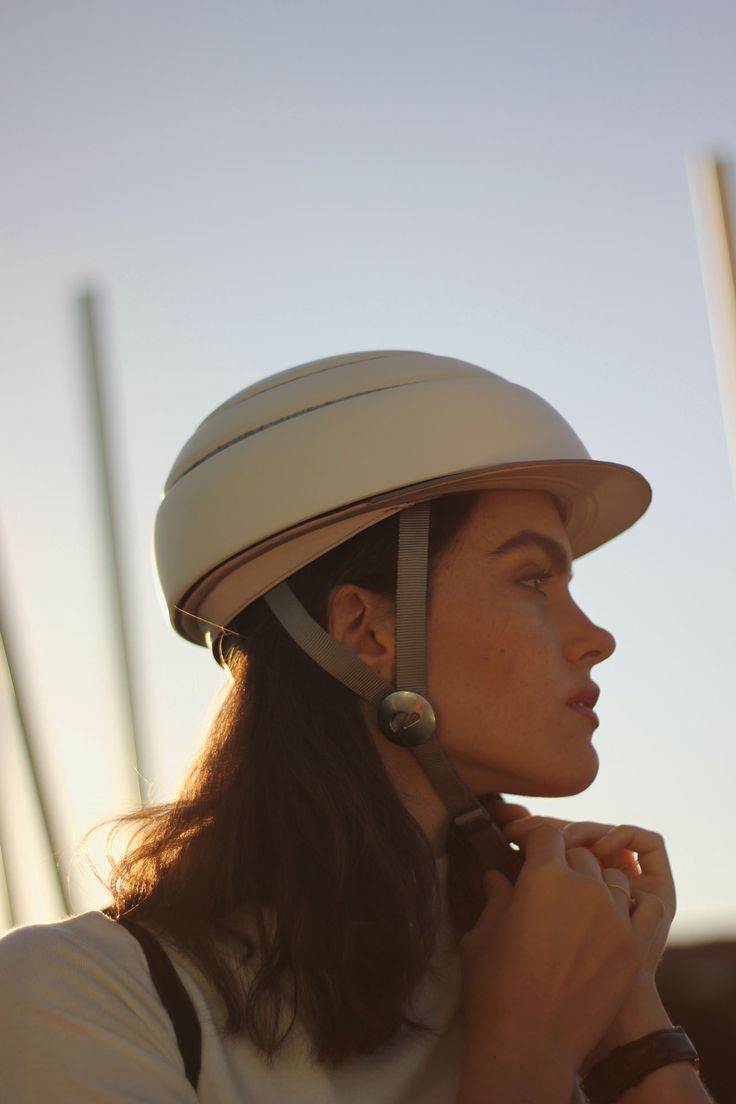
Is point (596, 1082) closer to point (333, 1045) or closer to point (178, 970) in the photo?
point (333, 1045)

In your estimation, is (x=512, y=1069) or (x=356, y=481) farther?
(x=356, y=481)

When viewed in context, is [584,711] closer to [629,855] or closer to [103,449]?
[629,855]

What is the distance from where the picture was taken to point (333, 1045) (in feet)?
6.74

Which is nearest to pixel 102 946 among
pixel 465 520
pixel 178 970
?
pixel 178 970

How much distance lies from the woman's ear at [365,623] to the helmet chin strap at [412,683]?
5 cm

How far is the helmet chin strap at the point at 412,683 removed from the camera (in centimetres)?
237

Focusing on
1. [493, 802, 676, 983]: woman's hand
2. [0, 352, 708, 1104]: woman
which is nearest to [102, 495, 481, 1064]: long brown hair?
[0, 352, 708, 1104]: woman

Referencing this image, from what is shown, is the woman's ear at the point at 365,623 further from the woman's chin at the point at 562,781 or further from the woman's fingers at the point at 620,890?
the woman's fingers at the point at 620,890

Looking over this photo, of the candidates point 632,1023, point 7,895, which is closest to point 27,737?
point 7,895

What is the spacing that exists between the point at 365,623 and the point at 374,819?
39 centimetres

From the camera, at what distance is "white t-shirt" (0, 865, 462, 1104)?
185cm

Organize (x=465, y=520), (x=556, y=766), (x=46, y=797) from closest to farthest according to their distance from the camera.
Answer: (x=556, y=766), (x=465, y=520), (x=46, y=797)

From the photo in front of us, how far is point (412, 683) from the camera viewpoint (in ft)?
7.89

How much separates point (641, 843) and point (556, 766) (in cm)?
38
